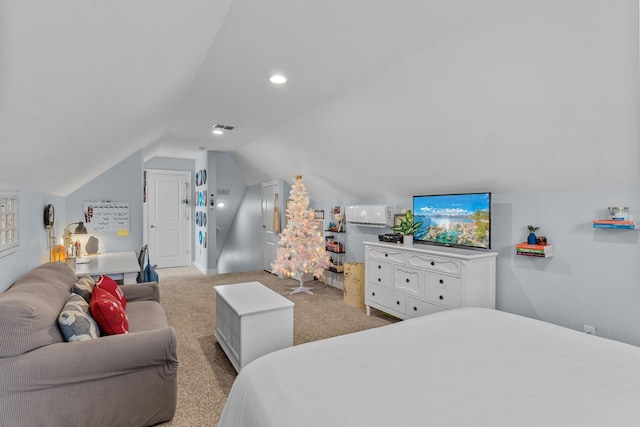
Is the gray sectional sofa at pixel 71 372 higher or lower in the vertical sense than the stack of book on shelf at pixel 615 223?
lower

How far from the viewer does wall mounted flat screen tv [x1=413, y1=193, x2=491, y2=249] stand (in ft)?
10.9

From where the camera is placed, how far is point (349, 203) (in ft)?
17.7

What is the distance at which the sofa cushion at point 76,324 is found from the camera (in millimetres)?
1913

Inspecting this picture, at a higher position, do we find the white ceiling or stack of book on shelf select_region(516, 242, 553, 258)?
the white ceiling

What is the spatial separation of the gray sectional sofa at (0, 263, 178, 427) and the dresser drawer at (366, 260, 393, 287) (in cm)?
257

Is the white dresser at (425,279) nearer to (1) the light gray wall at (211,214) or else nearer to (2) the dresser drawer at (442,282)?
(2) the dresser drawer at (442,282)

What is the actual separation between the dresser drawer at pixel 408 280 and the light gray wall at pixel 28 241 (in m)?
3.46

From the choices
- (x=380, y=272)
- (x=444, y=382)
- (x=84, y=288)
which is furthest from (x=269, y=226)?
(x=444, y=382)

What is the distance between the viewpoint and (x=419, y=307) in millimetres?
3584

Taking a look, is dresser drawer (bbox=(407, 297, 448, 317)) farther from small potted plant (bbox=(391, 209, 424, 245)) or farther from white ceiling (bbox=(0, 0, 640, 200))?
white ceiling (bbox=(0, 0, 640, 200))

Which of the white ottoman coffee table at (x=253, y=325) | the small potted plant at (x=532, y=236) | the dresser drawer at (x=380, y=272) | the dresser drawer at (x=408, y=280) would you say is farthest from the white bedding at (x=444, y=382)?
the dresser drawer at (x=380, y=272)

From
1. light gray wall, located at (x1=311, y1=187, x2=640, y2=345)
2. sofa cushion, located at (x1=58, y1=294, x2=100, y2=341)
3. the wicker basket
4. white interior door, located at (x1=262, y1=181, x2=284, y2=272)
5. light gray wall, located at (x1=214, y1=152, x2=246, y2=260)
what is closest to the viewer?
sofa cushion, located at (x1=58, y1=294, x2=100, y2=341)

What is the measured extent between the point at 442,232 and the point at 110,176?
4883 millimetres

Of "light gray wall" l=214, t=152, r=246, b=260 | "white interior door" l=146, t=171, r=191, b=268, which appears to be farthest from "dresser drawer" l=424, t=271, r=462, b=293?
"white interior door" l=146, t=171, r=191, b=268
